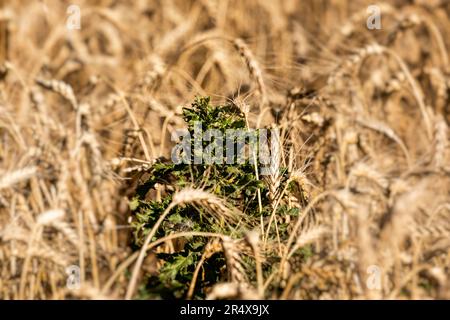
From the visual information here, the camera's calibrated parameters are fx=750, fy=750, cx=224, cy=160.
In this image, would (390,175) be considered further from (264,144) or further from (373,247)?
(264,144)

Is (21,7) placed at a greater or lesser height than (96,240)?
greater

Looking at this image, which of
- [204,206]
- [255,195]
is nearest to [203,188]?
[204,206]

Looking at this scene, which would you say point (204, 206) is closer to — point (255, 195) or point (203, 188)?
point (203, 188)

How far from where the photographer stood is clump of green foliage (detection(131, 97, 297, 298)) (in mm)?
2277

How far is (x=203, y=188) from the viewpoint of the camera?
2.24 meters

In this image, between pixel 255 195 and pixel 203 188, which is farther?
pixel 255 195

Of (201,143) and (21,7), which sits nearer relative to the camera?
(201,143)

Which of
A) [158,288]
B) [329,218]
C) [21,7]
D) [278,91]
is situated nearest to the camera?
[158,288]

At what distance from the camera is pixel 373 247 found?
8.16 ft

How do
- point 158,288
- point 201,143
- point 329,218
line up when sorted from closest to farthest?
1. point 158,288
2. point 201,143
3. point 329,218

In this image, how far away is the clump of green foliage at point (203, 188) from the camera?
7.47 feet

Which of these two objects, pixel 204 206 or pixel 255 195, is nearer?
pixel 204 206
